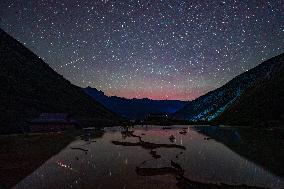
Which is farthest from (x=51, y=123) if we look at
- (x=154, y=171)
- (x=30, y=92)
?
(x=30, y=92)

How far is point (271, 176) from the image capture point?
23062 mm

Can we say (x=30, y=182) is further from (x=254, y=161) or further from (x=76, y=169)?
(x=254, y=161)

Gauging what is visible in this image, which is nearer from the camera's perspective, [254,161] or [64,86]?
[254,161]

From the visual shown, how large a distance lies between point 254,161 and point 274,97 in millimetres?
100182

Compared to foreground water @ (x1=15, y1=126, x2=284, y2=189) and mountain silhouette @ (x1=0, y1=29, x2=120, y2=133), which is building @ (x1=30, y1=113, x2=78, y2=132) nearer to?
mountain silhouette @ (x1=0, y1=29, x2=120, y2=133)

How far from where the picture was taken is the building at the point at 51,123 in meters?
72.7

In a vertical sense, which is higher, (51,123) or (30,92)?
(30,92)

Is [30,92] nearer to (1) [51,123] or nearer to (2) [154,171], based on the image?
(1) [51,123]

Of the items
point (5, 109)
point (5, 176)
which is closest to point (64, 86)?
point (5, 109)

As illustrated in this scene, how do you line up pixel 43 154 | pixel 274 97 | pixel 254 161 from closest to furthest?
pixel 254 161, pixel 43 154, pixel 274 97

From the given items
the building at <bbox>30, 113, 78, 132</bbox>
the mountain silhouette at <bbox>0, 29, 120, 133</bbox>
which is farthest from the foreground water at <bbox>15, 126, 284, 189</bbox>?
the mountain silhouette at <bbox>0, 29, 120, 133</bbox>

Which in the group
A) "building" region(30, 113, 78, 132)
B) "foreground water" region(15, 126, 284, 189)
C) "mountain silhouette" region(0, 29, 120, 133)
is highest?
"mountain silhouette" region(0, 29, 120, 133)

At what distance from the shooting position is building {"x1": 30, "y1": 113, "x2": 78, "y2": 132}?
7269 centimetres

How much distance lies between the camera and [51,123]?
73.4 meters
